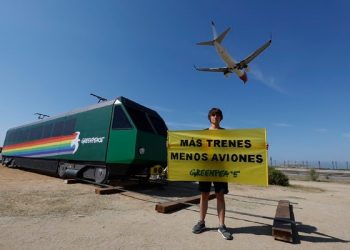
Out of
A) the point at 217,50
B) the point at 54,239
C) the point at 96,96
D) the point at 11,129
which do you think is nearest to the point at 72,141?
the point at 96,96

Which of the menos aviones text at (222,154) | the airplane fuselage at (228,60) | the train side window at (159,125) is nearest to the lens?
the menos aviones text at (222,154)

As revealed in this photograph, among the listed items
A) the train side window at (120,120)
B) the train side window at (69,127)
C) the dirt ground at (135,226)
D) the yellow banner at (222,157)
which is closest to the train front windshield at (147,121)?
the train side window at (120,120)

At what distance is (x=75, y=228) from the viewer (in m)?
4.30

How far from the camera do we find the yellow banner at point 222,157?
462cm

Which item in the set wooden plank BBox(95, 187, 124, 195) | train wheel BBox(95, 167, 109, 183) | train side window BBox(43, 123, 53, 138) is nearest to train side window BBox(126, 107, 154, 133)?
train wheel BBox(95, 167, 109, 183)

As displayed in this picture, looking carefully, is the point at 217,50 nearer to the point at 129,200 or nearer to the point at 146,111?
the point at 146,111

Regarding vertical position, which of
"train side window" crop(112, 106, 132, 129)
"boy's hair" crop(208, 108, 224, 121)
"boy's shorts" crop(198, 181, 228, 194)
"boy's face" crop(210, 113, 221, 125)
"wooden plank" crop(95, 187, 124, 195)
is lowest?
"wooden plank" crop(95, 187, 124, 195)

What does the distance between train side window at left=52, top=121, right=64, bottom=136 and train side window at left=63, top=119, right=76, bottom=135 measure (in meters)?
0.44

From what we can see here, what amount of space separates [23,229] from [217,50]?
112 ft

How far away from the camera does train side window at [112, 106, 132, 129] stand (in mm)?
8883

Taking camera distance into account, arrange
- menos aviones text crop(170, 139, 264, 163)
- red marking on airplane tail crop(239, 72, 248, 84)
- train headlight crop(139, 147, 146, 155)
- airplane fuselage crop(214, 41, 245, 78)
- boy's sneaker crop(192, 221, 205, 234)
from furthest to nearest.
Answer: red marking on airplane tail crop(239, 72, 248, 84) < airplane fuselage crop(214, 41, 245, 78) < train headlight crop(139, 147, 146, 155) < menos aviones text crop(170, 139, 264, 163) < boy's sneaker crop(192, 221, 205, 234)

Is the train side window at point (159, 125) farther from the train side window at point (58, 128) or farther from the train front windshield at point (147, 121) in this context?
the train side window at point (58, 128)

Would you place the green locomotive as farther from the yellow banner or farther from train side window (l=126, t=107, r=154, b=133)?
the yellow banner

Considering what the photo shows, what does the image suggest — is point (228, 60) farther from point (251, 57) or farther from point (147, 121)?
point (147, 121)
